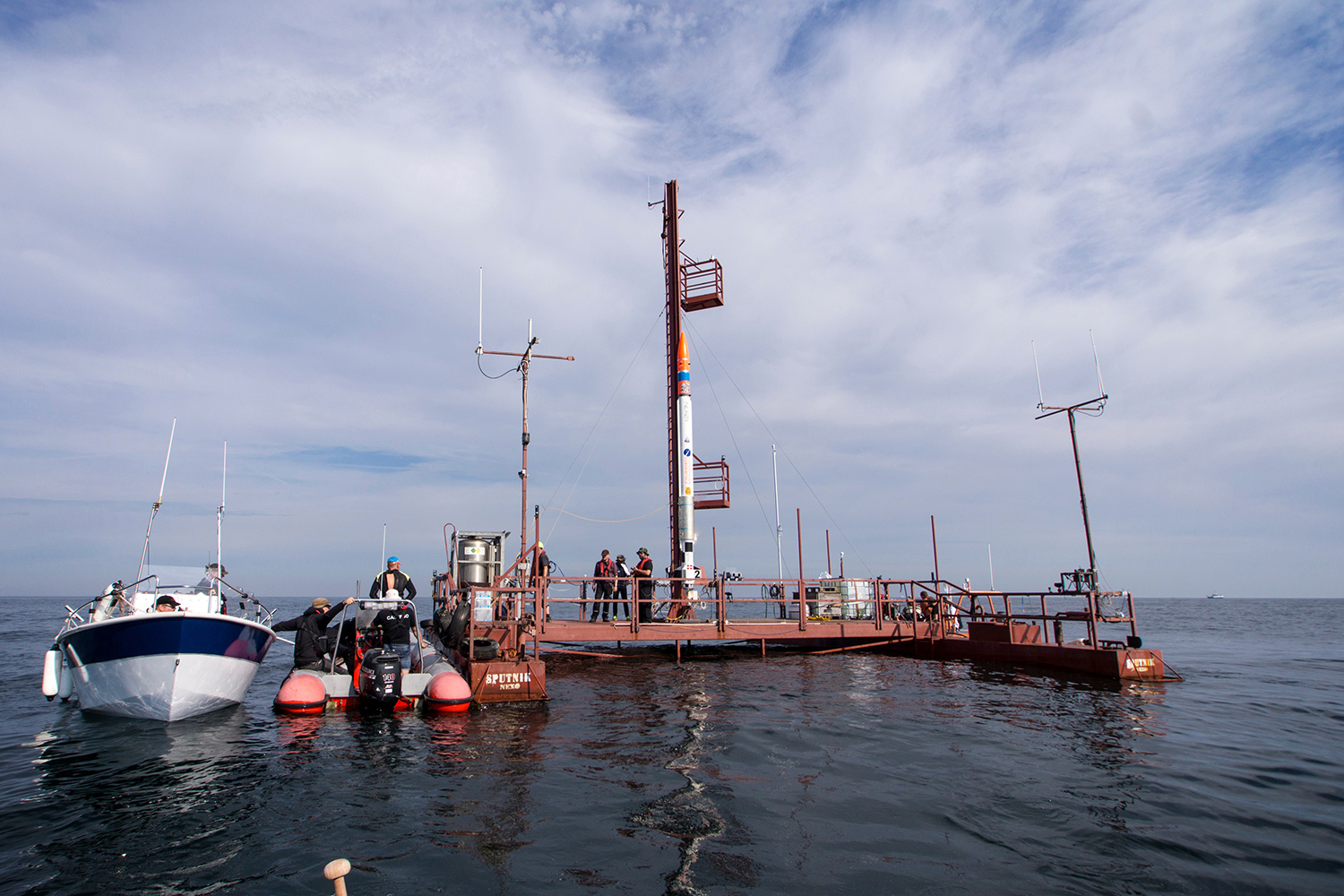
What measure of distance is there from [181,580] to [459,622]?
18.6 ft

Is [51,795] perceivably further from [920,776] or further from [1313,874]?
[1313,874]

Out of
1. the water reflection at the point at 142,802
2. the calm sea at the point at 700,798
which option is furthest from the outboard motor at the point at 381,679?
the water reflection at the point at 142,802

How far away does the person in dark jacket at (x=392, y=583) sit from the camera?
15.5m

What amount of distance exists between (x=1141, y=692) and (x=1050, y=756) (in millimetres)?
7849

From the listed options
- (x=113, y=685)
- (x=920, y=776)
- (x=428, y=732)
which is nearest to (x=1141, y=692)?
(x=920, y=776)

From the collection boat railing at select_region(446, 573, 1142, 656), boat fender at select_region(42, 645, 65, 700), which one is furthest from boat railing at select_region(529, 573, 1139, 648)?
boat fender at select_region(42, 645, 65, 700)

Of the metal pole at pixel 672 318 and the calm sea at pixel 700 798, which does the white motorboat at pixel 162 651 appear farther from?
the metal pole at pixel 672 318

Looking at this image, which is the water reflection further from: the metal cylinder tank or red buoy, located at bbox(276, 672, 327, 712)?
the metal cylinder tank

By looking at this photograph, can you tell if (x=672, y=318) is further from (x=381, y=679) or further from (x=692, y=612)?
(x=381, y=679)

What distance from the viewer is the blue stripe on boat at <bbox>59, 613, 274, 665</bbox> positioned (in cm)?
1246

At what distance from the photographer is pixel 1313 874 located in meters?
6.41

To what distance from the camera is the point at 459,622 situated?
50.0ft

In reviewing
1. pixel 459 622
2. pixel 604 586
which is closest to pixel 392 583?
pixel 459 622

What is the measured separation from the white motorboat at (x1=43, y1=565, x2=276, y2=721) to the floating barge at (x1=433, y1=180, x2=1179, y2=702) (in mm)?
4273
